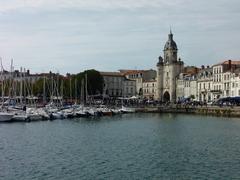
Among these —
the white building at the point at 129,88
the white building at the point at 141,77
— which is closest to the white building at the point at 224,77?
the white building at the point at 141,77

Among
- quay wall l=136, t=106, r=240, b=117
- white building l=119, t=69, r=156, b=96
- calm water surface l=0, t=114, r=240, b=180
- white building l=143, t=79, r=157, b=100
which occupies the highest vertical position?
white building l=119, t=69, r=156, b=96

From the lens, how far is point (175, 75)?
132 metres

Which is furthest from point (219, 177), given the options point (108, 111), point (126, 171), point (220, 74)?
point (220, 74)

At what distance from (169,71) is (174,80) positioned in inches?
115

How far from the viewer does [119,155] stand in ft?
115

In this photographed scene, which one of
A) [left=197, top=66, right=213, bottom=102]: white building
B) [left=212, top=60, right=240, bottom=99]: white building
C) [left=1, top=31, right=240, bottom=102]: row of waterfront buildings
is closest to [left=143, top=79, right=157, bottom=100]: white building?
[left=1, top=31, right=240, bottom=102]: row of waterfront buildings

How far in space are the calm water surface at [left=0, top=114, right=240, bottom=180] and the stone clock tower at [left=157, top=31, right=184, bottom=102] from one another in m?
79.6

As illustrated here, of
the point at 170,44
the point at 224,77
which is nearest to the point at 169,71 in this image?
the point at 170,44

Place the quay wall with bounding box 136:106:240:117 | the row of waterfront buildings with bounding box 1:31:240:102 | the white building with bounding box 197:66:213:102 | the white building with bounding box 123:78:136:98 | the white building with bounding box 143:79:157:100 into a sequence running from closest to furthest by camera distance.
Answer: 1. the quay wall with bounding box 136:106:240:117
2. the row of waterfront buildings with bounding box 1:31:240:102
3. the white building with bounding box 197:66:213:102
4. the white building with bounding box 143:79:157:100
5. the white building with bounding box 123:78:136:98

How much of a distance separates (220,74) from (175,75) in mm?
23920

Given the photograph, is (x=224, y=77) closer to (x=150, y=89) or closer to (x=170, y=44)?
(x=170, y=44)

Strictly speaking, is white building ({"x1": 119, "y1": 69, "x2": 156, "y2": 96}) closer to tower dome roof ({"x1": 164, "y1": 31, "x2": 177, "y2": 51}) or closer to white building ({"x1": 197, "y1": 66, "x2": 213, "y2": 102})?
tower dome roof ({"x1": 164, "y1": 31, "x2": 177, "y2": 51})

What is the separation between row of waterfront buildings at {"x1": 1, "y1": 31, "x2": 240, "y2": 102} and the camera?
355 ft

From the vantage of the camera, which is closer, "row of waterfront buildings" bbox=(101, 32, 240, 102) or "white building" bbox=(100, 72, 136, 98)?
"row of waterfront buildings" bbox=(101, 32, 240, 102)
